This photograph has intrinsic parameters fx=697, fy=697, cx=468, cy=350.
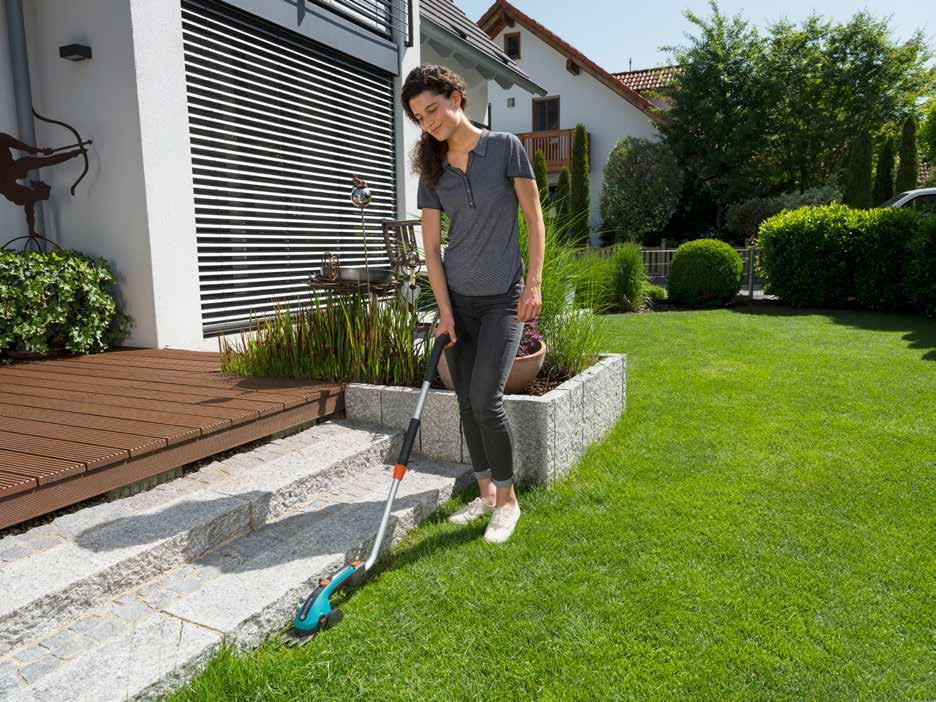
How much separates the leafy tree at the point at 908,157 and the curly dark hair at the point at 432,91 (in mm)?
19697

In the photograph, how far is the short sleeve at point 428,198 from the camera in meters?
2.71

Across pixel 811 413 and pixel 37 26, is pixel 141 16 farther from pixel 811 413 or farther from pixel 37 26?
pixel 811 413

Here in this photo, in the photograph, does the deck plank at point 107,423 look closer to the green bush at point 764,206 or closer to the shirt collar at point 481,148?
the shirt collar at point 481,148

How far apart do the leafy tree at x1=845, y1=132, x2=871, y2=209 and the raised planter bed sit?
57.1 feet

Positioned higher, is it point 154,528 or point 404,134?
point 404,134

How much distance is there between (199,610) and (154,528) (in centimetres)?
42

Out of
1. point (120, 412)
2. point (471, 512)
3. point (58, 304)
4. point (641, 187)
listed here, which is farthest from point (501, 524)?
point (641, 187)

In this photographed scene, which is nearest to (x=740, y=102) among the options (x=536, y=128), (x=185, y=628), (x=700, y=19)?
(x=700, y=19)

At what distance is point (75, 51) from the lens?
4.48 metres

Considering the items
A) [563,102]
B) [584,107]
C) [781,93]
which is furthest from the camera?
[563,102]

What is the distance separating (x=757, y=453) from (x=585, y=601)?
1724 millimetres

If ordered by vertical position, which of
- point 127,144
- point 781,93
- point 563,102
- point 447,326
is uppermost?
point 563,102

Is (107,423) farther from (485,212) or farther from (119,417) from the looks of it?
(485,212)

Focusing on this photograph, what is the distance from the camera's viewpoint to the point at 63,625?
1.95 meters
